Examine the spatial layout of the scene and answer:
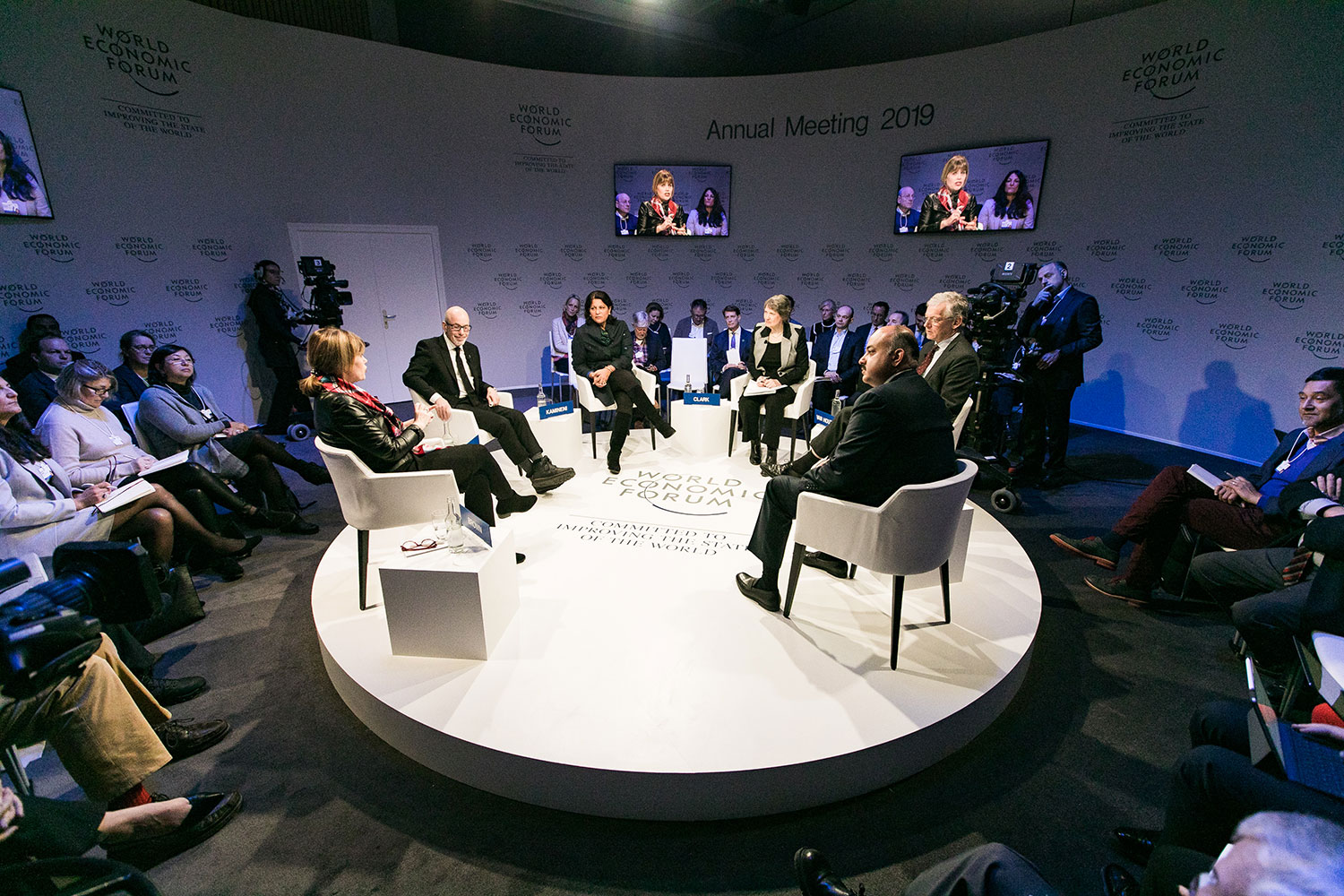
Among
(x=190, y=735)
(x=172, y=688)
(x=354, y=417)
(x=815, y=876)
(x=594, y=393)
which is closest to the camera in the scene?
(x=815, y=876)

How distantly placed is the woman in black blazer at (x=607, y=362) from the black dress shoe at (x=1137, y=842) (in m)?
3.85

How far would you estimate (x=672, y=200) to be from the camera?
8.70 m

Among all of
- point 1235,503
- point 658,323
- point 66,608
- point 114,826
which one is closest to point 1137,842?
point 1235,503

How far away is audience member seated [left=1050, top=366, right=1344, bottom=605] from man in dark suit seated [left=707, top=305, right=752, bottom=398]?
11.4 ft

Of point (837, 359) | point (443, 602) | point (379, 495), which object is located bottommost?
point (443, 602)

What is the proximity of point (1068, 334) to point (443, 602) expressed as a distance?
17.4 feet

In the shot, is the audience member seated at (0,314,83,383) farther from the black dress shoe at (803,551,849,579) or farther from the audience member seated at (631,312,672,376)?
the black dress shoe at (803,551,849,579)

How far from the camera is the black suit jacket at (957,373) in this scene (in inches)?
140

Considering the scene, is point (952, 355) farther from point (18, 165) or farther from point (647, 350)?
point (18, 165)

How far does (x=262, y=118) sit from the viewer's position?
6.36 meters

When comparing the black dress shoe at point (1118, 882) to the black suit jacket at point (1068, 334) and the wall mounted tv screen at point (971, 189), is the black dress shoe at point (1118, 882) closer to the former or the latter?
the black suit jacket at point (1068, 334)

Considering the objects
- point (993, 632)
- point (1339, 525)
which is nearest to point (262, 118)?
point (993, 632)

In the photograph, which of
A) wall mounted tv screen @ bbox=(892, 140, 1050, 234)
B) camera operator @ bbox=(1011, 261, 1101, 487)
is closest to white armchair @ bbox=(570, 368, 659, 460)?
camera operator @ bbox=(1011, 261, 1101, 487)

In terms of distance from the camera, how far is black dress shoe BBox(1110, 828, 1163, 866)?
5.99 ft
